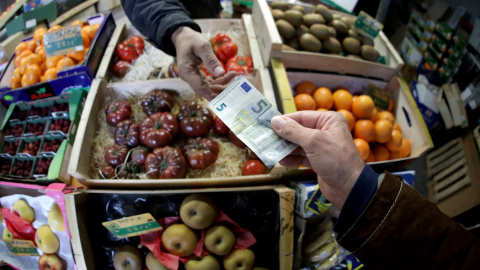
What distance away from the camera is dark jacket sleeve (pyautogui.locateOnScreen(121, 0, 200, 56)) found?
5.71ft

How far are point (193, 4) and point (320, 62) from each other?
1.77 meters

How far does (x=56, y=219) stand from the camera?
Answer: 5.44 feet

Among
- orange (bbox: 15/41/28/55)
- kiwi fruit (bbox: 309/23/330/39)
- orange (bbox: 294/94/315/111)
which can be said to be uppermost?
kiwi fruit (bbox: 309/23/330/39)

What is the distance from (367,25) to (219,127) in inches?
75.4

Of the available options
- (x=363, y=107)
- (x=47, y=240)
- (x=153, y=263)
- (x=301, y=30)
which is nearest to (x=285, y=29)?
(x=301, y=30)

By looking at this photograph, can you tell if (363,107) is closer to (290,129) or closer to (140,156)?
(290,129)

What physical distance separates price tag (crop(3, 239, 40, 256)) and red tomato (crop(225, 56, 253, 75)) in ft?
6.66

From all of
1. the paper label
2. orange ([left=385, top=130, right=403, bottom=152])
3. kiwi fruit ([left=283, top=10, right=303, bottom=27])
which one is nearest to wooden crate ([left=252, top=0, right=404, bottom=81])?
kiwi fruit ([left=283, top=10, right=303, bottom=27])

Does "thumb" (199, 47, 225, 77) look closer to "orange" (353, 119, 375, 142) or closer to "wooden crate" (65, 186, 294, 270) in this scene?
"wooden crate" (65, 186, 294, 270)

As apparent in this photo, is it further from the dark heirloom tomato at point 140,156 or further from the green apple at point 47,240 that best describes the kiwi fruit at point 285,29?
the green apple at point 47,240

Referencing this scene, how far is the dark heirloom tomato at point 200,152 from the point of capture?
1.76 meters

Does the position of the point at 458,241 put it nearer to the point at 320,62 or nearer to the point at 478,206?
the point at 320,62

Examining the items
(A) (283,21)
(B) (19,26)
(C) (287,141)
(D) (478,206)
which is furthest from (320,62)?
(B) (19,26)

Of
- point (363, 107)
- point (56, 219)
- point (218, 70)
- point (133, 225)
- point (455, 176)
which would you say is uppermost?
point (218, 70)
